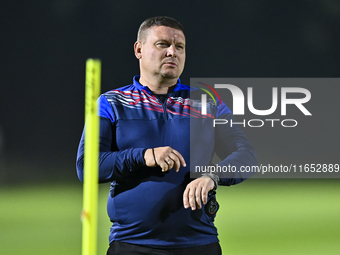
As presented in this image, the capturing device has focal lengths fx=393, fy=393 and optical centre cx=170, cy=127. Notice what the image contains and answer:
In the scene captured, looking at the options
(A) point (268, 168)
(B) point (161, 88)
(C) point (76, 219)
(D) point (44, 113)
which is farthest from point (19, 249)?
(A) point (268, 168)

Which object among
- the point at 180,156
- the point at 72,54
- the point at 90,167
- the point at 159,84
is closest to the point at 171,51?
the point at 159,84

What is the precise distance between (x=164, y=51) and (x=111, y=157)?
1.39ft

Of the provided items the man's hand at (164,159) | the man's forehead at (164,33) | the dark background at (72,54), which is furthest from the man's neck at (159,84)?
the dark background at (72,54)

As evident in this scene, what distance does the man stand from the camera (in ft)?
4.09

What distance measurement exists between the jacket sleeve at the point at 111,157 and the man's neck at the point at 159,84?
0.19 m

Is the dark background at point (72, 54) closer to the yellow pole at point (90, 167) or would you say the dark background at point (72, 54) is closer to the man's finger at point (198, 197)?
the man's finger at point (198, 197)

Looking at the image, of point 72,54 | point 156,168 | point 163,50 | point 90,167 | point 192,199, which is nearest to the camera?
point 90,167

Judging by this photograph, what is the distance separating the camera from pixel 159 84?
4.75ft

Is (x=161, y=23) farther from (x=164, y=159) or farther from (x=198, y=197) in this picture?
(x=198, y=197)

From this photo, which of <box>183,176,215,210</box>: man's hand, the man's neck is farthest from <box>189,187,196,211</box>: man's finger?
the man's neck

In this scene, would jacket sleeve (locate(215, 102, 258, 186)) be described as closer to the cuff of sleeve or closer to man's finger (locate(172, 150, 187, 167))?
the cuff of sleeve

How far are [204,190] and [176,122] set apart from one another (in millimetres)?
272

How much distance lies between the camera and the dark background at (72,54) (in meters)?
7.04

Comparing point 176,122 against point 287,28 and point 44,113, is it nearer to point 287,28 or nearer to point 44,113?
point 44,113
